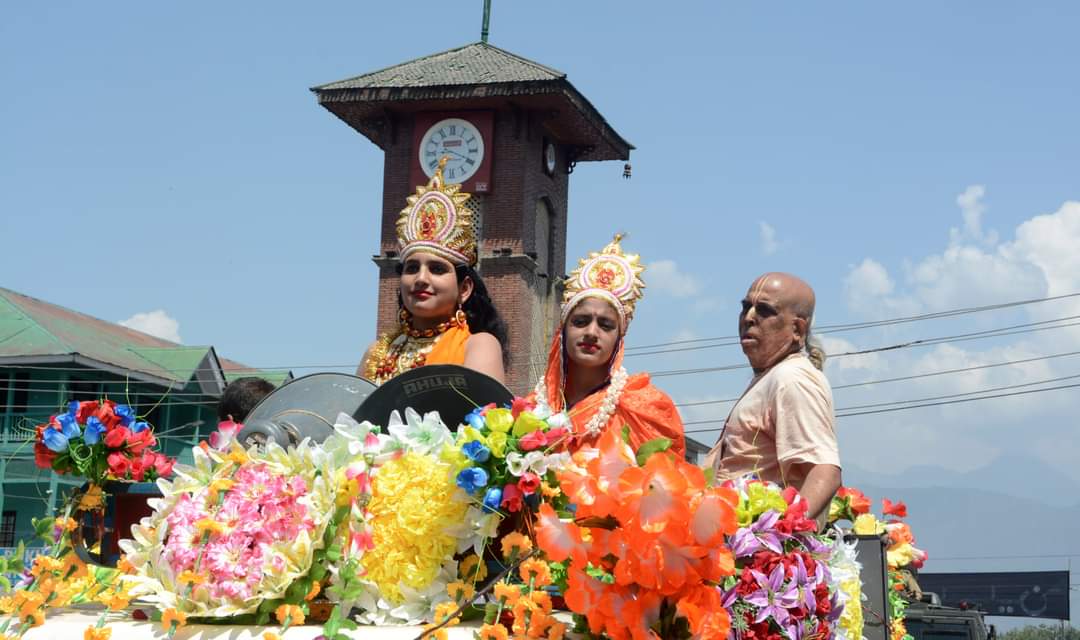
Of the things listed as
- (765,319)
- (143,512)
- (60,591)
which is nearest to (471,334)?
(765,319)

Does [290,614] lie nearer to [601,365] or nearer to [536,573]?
[536,573]

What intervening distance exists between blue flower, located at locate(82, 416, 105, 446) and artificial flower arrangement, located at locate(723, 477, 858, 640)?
2012 mm

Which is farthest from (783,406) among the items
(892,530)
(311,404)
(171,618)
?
(892,530)

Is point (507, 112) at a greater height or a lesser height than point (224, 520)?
greater

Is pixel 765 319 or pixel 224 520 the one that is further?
pixel 765 319

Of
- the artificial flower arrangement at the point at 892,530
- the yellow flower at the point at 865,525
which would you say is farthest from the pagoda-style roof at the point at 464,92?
the yellow flower at the point at 865,525

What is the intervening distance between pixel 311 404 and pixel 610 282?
4.96 ft

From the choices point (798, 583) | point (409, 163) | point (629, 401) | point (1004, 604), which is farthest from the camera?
point (409, 163)

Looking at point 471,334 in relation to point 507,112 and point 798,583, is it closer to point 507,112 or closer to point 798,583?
point 798,583

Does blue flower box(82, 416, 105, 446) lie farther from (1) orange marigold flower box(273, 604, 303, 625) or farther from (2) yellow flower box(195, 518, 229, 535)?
(1) orange marigold flower box(273, 604, 303, 625)

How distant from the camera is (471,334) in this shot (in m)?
5.07

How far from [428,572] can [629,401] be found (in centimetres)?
189

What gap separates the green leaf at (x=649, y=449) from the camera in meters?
2.52

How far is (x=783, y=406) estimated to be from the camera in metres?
3.95
